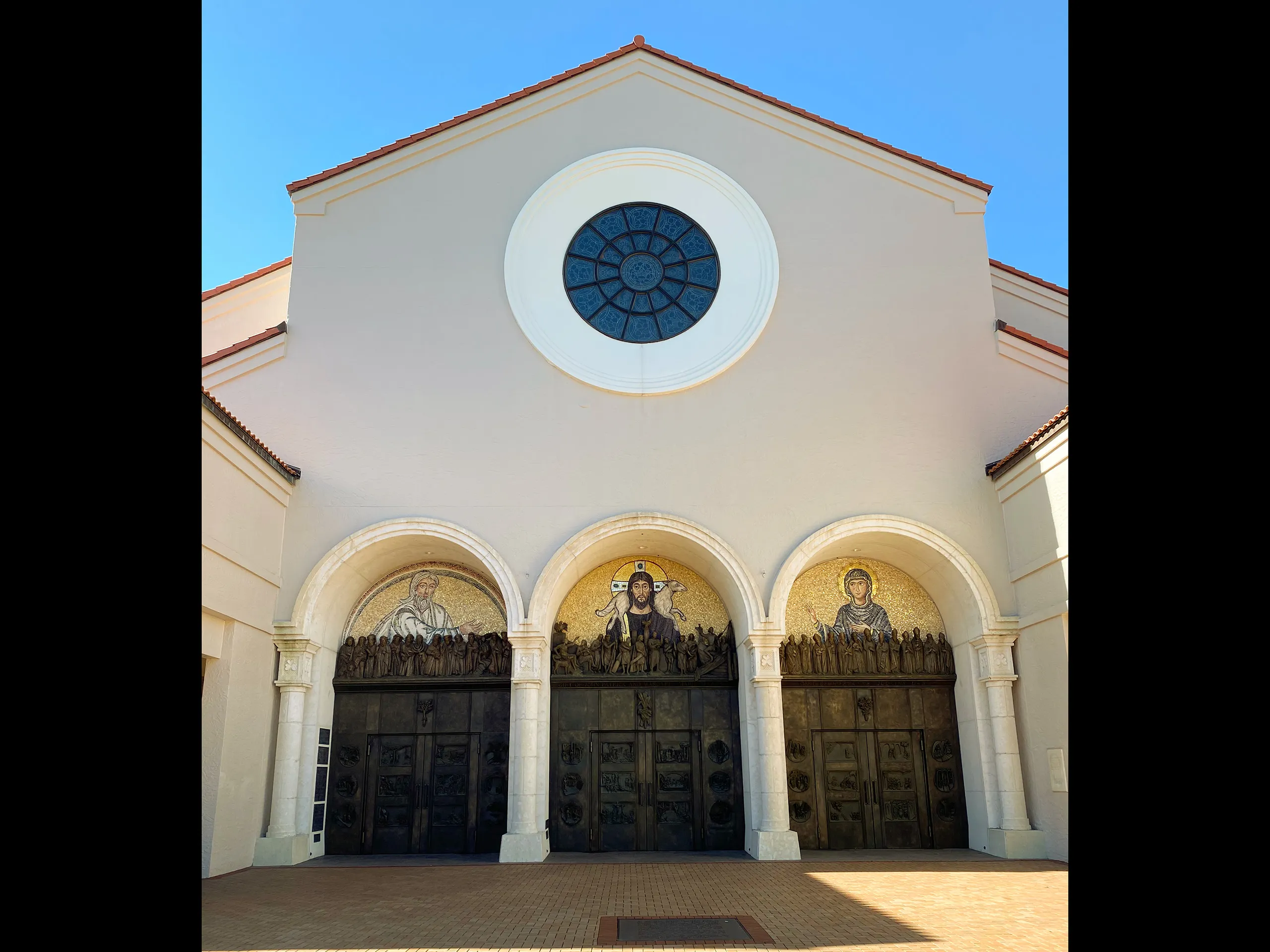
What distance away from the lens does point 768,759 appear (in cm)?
1175

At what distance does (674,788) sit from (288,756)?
196 inches

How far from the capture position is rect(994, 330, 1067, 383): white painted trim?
1315 centimetres

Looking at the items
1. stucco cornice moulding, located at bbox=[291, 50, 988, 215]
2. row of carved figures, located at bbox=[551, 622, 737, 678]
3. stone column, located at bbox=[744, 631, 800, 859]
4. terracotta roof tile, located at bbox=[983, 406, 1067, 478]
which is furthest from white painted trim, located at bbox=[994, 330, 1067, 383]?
row of carved figures, located at bbox=[551, 622, 737, 678]

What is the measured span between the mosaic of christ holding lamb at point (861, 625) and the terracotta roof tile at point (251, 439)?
22.7ft

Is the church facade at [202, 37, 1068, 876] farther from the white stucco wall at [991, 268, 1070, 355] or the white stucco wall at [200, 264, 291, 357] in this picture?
the white stucco wall at [200, 264, 291, 357]

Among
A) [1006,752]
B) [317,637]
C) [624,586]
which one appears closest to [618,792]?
[624,586]

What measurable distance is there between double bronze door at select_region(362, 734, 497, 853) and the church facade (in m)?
0.04

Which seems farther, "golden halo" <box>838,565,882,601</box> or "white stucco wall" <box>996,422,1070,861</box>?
"golden halo" <box>838,565,882,601</box>

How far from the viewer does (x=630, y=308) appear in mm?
13711

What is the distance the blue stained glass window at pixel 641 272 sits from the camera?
44.8ft

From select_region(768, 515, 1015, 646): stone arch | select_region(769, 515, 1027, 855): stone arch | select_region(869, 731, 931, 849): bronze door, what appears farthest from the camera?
select_region(869, 731, 931, 849): bronze door

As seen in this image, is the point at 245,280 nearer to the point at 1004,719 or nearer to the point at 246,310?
the point at 246,310

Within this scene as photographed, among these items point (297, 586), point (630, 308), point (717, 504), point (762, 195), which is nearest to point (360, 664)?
point (297, 586)

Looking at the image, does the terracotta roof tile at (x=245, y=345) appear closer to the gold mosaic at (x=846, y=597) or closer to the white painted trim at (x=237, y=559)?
the white painted trim at (x=237, y=559)
